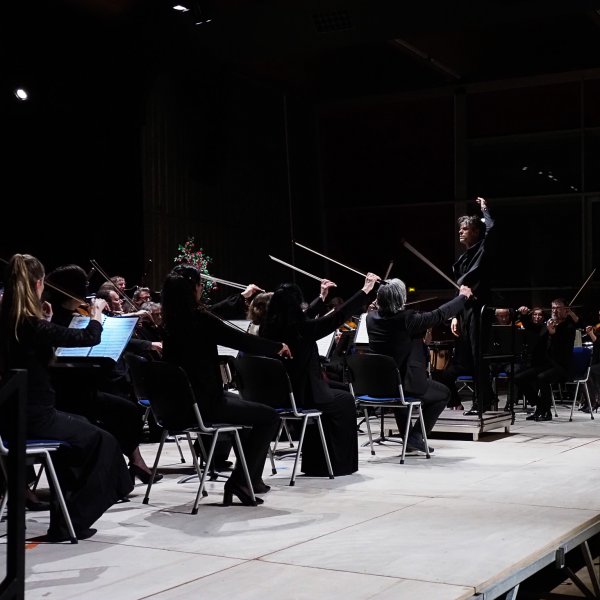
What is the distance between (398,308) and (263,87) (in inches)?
318

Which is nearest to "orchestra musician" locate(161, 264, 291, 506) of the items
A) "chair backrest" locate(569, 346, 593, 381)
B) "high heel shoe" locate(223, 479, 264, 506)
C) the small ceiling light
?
"high heel shoe" locate(223, 479, 264, 506)

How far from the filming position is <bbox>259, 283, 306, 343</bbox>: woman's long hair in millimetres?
5320

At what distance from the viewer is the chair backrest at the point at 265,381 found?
514 cm

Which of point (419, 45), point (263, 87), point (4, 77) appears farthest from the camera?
point (263, 87)

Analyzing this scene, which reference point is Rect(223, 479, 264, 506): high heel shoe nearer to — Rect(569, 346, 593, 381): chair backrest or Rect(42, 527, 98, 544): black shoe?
Rect(42, 527, 98, 544): black shoe

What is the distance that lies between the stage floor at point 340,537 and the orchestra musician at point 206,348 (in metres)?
0.40

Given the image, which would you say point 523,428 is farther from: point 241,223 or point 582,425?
point 241,223

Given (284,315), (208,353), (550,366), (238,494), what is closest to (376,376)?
(284,315)

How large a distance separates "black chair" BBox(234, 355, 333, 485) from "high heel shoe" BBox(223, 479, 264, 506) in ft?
2.00

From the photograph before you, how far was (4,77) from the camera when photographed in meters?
8.73

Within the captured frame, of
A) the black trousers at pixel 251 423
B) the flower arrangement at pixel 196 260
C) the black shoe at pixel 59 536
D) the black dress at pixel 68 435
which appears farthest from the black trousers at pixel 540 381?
the black shoe at pixel 59 536

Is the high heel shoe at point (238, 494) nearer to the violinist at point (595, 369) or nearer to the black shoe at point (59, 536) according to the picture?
the black shoe at point (59, 536)

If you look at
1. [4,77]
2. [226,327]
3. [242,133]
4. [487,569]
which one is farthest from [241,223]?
[487,569]

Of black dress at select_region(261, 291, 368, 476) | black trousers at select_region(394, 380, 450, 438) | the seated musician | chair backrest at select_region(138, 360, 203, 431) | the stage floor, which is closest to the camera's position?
the stage floor
